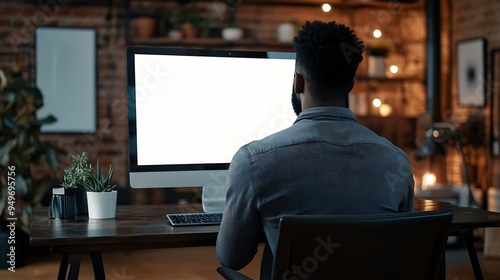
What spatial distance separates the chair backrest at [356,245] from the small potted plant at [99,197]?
857 mm

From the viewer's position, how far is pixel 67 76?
5.44m

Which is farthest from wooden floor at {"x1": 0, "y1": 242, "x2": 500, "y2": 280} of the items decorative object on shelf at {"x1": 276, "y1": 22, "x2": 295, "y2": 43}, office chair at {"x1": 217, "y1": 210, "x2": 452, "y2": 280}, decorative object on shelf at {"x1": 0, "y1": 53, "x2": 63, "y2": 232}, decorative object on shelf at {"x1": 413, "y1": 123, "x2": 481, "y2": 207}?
office chair at {"x1": 217, "y1": 210, "x2": 452, "y2": 280}

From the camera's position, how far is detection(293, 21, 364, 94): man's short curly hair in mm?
1516

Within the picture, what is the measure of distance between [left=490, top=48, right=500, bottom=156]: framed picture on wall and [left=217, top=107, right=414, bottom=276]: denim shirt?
411 cm

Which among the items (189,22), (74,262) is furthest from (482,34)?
(74,262)

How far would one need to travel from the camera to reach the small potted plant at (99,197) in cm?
207

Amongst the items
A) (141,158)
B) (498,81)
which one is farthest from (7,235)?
(498,81)

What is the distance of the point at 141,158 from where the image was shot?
2.15m

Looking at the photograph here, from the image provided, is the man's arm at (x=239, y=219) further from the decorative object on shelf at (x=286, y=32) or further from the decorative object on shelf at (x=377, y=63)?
the decorative object on shelf at (x=377, y=63)

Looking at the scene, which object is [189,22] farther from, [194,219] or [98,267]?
[194,219]

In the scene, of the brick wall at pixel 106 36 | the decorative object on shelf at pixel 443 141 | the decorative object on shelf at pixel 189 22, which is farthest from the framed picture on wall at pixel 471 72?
the decorative object on shelf at pixel 189 22

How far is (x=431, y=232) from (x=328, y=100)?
37 cm

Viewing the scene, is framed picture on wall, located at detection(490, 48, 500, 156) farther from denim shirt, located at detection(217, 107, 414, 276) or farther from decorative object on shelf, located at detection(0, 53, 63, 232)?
denim shirt, located at detection(217, 107, 414, 276)

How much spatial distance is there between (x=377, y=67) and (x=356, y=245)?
15.6ft
